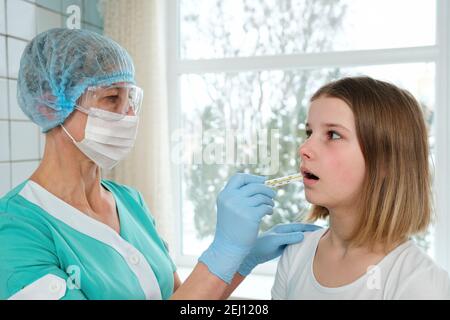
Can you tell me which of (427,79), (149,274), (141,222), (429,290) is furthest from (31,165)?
(427,79)

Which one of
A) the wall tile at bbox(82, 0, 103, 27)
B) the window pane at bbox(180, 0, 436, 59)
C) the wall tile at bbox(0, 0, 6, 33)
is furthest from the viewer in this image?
the window pane at bbox(180, 0, 436, 59)

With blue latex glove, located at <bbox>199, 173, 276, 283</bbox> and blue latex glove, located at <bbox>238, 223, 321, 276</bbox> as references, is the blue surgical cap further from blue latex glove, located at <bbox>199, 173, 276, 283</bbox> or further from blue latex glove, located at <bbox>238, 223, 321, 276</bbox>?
blue latex glove, located at <bbox>238, 223, 321, 276</bbox>

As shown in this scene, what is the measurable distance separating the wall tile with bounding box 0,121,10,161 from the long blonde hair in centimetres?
103

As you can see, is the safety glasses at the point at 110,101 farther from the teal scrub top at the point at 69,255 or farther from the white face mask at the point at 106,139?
the teal scrub top at the point at 69,255

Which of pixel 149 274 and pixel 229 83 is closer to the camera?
pixel 149 274

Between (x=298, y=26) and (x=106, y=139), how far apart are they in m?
1.21

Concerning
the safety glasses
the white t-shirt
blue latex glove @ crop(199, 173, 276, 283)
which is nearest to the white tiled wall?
the safety glasses

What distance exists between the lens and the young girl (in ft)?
3.12

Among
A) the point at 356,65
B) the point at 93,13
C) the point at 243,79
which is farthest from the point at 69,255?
the point at 356,65

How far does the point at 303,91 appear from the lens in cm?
191

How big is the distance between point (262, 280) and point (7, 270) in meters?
1.29

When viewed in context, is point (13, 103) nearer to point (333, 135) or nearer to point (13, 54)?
point (13, 54)
